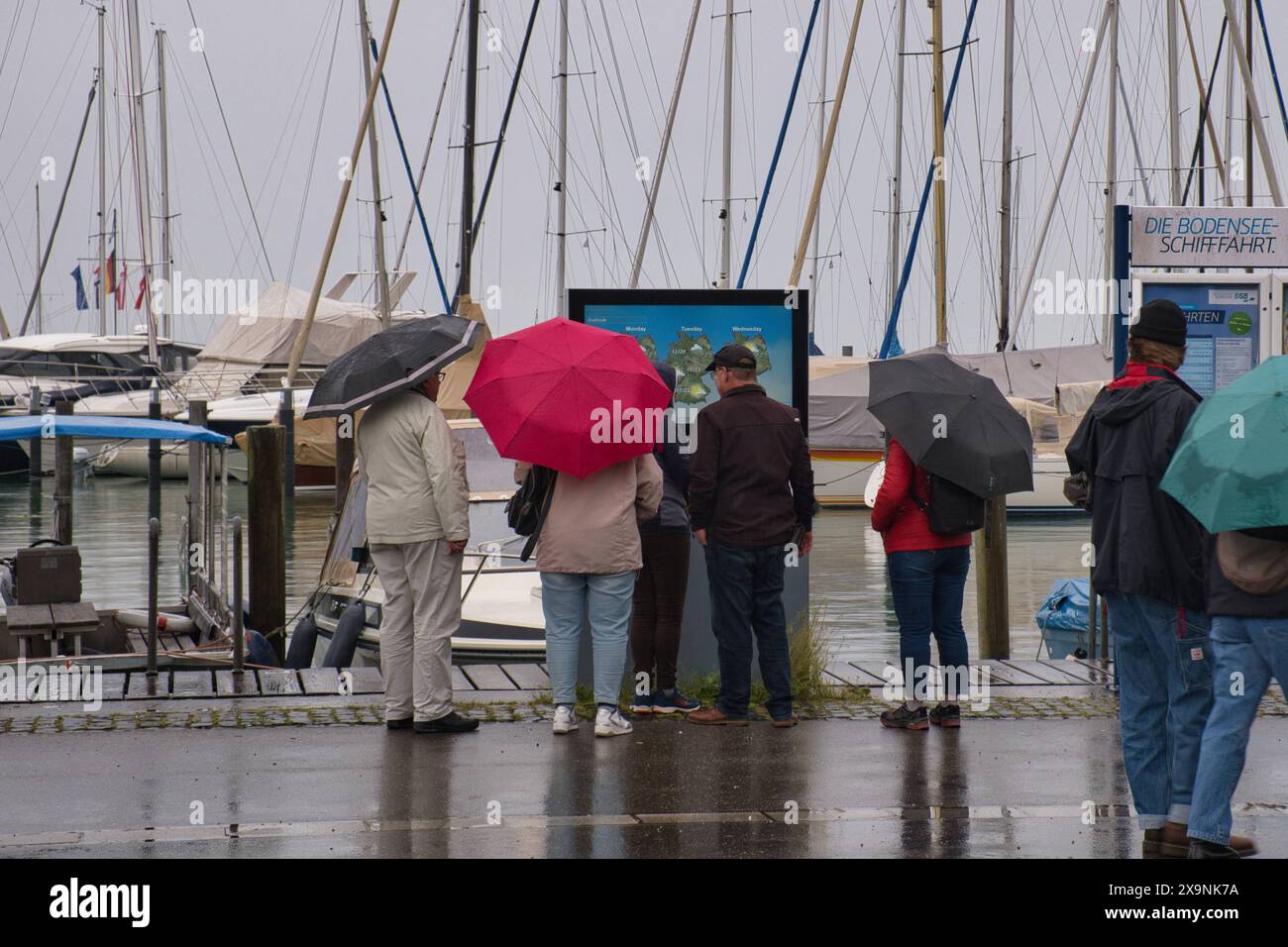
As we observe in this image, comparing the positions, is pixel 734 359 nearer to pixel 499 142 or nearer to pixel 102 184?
pixel 499 142

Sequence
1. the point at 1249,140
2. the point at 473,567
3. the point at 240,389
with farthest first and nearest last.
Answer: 1. the point at 240,389
2. the point at 1249,140
3. the point at 473,567

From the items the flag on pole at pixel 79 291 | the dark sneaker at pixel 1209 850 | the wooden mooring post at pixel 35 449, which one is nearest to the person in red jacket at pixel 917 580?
the dark sneaker at pixel 1209 850

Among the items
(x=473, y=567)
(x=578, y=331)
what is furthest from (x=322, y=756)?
(x=473, y=567)

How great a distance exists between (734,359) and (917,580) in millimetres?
1540

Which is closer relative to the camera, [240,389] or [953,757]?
[953,757]

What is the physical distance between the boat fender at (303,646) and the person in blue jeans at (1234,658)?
9.96m

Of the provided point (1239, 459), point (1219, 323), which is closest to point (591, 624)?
point (1239, 459)

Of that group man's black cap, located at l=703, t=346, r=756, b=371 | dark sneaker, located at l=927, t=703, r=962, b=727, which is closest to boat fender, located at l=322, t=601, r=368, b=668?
man's black cap, located at l=703, t=346, r=756, b=371

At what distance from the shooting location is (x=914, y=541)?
8922 millimetres

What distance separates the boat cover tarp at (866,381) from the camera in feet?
130

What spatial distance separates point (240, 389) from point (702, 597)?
4199cm

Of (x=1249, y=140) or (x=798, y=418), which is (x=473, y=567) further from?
(x=1249, y=140)

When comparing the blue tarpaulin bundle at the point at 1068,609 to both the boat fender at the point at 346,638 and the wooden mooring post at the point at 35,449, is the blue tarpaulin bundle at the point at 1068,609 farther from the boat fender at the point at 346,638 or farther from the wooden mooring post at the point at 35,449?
the wooden mooring post at the point at 35,449
